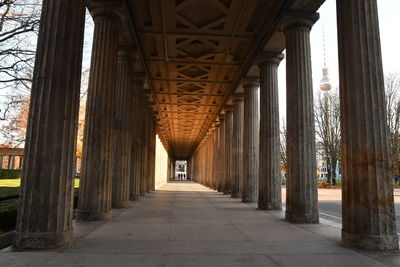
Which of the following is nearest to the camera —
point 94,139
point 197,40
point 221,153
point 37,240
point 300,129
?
point 37,240

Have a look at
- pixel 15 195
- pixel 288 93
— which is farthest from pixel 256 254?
pixel 15 195

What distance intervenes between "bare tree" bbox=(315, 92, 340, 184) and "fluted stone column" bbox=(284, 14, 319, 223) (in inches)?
1311

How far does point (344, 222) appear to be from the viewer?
733cm

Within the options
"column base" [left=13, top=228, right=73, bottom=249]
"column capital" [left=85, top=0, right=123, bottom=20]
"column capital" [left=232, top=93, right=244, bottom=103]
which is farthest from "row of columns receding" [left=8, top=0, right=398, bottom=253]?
"column capital" [left=232, top=93, right=244, bottom=103]

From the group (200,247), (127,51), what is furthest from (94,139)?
(127,51)

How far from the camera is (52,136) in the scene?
6.46 metres

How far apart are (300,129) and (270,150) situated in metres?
3.56

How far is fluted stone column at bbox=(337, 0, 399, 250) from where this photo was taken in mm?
6723

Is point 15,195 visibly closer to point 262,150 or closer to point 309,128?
point 262,150

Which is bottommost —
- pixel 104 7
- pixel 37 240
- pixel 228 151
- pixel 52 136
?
pixel 37 240

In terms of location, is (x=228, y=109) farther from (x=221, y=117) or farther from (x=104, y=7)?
(x=104, y=7)

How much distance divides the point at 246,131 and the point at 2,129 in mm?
28068

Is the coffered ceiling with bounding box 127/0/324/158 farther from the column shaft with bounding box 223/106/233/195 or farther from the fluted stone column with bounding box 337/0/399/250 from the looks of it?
the fluted stone column with bounding box 337/0/399/250

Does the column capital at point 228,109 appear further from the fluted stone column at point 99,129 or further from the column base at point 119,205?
the fluted stone column at point 99,129
